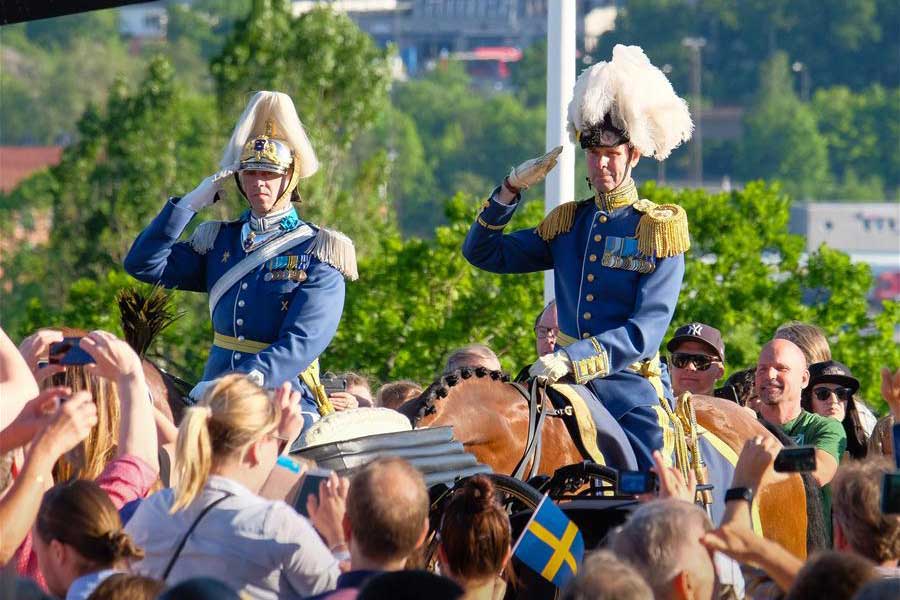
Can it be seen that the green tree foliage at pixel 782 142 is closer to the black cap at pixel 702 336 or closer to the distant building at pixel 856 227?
the distant building at pixel 856 227

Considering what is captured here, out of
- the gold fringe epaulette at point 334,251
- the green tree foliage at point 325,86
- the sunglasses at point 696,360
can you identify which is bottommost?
the green tree foliage at point 325,86

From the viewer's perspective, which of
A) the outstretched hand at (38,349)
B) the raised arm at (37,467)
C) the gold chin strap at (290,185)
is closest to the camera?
the raised arm at (37,467)

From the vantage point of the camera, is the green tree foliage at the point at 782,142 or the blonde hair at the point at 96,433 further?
the green tree foliage at the point at 782,142

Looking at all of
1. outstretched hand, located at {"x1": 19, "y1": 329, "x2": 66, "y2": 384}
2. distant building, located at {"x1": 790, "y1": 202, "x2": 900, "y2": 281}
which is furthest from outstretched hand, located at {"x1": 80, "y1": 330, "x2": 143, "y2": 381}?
distant building, located at {"x1": 790, "y1": 202, "x2": 900, "y2": 281}

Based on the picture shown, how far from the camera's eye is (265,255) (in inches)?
275

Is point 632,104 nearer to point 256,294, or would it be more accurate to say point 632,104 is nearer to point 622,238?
point 622,238

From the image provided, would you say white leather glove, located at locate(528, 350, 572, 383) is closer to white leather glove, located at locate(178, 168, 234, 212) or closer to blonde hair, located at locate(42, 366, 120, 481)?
white leather glove, located at locate(178, 168, 234, 212)

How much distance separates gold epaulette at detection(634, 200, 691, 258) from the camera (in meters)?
6.93

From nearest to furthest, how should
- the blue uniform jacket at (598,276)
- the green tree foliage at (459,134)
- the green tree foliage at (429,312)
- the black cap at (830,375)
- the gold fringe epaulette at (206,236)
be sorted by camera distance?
the blue uniform jacket at (598,276) → the gold fringe epaulette at (206,236) → the black cap at (830,375) → the green tree foliage at (429,312) → the green tree foliage at (459,134)

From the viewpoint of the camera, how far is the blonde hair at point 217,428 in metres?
4.70

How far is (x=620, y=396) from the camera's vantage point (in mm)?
6949

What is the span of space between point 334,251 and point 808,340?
8.87ft

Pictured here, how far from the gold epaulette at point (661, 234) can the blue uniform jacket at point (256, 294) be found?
3.66 ft

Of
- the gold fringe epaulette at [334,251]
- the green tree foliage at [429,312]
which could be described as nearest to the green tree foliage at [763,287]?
the green tree foliage at [429,312]
